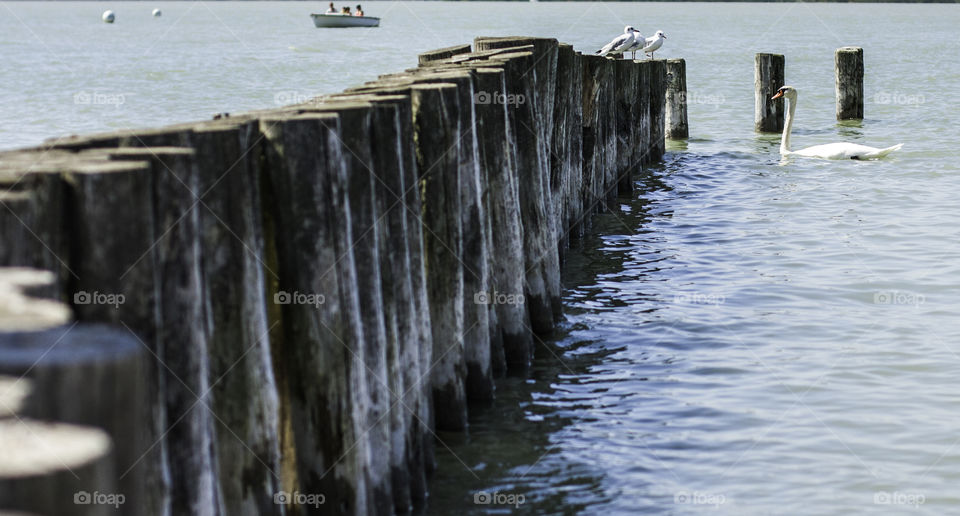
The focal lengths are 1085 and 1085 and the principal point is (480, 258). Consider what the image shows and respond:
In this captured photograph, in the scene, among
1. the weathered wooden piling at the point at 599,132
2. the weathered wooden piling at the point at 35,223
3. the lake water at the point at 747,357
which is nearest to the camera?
the weathered wooden piling at the point at 35,223

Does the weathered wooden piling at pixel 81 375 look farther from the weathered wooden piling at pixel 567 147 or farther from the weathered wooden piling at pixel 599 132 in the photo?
the weathered wooden piling at pixel 599 132

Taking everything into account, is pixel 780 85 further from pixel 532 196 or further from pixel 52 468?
pixel 52 468

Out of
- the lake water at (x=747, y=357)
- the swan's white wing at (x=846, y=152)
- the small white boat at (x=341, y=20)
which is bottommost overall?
the lake water at (x=747, y=357)

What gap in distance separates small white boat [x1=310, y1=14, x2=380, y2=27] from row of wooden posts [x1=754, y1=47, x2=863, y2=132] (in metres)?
69.7

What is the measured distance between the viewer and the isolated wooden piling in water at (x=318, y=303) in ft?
14.8

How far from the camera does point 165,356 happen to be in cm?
362

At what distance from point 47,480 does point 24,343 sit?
1.12ft

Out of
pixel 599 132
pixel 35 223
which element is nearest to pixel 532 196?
pixel 599 132

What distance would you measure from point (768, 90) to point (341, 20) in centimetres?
7518

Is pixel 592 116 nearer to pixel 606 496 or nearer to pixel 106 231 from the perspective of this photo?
pixel 606 496

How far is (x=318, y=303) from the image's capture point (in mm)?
4617

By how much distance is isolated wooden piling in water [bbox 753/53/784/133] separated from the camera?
859 inches

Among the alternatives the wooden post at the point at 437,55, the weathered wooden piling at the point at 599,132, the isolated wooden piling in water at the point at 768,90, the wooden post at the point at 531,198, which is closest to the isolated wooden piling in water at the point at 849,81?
the isolated wooden piling in water at the point at 768,90

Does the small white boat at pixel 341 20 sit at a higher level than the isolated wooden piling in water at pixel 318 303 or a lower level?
higher
